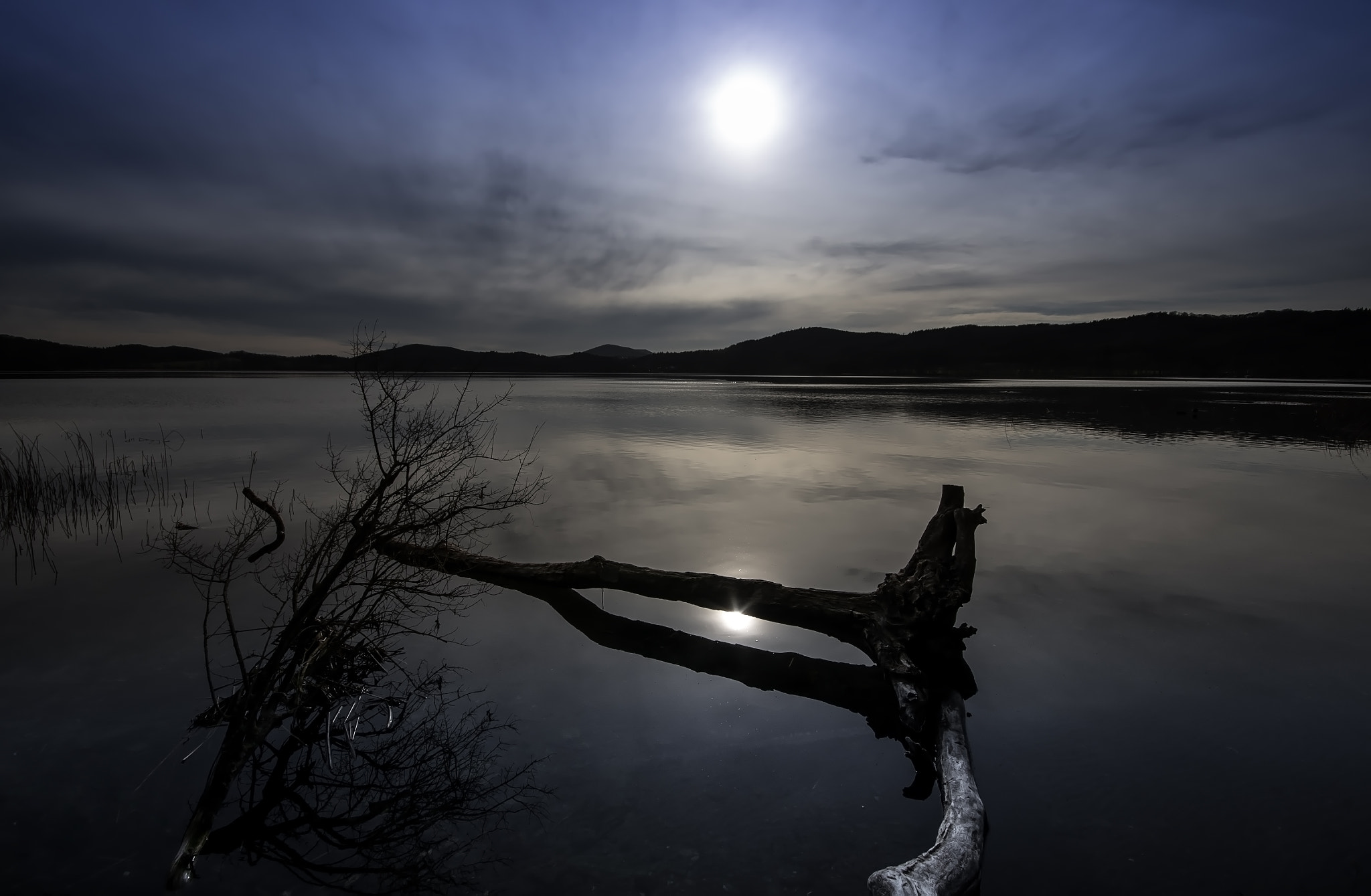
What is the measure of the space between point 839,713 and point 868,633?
89cm

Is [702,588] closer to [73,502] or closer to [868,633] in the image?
[868,633]

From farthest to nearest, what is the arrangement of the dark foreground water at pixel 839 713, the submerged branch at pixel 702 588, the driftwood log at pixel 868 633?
1. the submerged branch at pixel 702 588
2. the driftwood log at pixel 868 633
3. the dark foreground water at pixel 839 713

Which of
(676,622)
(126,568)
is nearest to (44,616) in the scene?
(126,568)

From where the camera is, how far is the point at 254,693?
4848 mm

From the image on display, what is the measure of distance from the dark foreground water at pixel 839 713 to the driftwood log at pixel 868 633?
0.27 meters

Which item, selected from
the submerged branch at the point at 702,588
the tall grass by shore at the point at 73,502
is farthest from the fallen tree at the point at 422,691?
the tall grass by shore at the point at 73,502

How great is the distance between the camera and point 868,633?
6398 mm

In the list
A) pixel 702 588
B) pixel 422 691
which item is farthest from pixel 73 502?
pixel 702 588

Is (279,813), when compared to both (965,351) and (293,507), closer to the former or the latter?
(293,507)

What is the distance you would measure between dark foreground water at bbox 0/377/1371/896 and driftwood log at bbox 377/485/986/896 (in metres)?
0.27

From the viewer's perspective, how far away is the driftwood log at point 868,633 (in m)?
4.90

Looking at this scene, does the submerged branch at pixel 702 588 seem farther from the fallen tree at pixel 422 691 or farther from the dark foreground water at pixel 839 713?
the dark foreground water at pixel 839 713

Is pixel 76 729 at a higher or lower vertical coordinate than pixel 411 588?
lower

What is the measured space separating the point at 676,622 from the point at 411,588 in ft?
10.5
